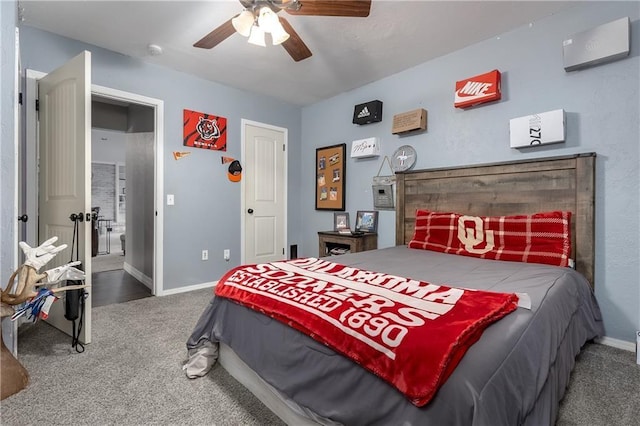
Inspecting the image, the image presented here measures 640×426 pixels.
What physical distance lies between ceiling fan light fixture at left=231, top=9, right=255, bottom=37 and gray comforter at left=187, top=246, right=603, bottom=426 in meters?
1.68

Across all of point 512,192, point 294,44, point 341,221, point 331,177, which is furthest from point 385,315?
point 331,177

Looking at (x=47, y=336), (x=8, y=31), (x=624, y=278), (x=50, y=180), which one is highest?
(x=8, y=31)

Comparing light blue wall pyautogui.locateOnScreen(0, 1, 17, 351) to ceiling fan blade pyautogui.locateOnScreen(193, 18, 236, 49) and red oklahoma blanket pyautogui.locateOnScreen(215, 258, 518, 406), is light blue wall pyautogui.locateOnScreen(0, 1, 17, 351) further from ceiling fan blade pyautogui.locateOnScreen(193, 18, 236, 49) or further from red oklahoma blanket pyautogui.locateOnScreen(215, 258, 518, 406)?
red oklahoma blanket pyautogui.locateOnScreen(215, 258, 518, 406)

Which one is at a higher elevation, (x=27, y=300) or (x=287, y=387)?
(x=27, y=300)

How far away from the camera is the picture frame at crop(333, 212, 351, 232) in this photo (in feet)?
13.0

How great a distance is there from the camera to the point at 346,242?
3.51m

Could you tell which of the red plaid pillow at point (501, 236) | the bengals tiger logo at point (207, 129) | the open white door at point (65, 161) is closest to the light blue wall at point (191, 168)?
the bengals tiger logo at point (207, 129)

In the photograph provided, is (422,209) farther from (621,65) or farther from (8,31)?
(8,31)

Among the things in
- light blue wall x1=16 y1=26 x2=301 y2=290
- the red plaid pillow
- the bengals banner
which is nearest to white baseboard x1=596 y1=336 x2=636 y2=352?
the red plaid pillow

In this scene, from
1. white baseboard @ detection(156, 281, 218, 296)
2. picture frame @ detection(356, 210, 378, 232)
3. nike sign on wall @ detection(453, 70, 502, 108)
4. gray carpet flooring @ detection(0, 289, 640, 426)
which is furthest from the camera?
picture frame @ detection(356, 210, 378, 232)

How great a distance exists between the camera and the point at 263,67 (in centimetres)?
335

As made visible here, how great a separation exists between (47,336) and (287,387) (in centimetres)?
225

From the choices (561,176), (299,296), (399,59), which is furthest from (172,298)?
(561,176)

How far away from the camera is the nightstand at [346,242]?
344cm
